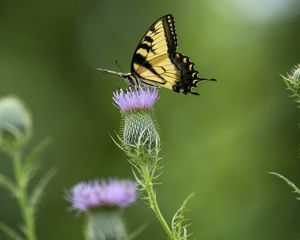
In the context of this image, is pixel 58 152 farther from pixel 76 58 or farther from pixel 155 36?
pixel 155 36

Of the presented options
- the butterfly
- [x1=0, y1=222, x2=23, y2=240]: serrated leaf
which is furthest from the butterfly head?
[x1=0, y1=222, x2=23, y2=240]: serrated leaf

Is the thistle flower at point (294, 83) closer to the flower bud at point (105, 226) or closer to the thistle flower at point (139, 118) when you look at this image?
the thistle flower at point (139, 118)

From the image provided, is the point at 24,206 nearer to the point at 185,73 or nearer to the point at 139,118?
the point at 139,118

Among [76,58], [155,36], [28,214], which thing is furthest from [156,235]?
[28,214]

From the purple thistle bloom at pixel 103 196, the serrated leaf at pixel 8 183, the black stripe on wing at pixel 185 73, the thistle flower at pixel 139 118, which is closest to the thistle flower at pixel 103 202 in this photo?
the purple thistle bloom at pixel 103 196

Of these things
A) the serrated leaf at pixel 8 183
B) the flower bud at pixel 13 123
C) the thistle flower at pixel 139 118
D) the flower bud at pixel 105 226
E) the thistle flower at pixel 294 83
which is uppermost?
the flower bud at pixel 13 123

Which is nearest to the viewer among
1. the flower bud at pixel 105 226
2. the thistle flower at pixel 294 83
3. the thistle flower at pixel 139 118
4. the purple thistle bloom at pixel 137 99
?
the flower bud at pixel 105 226
